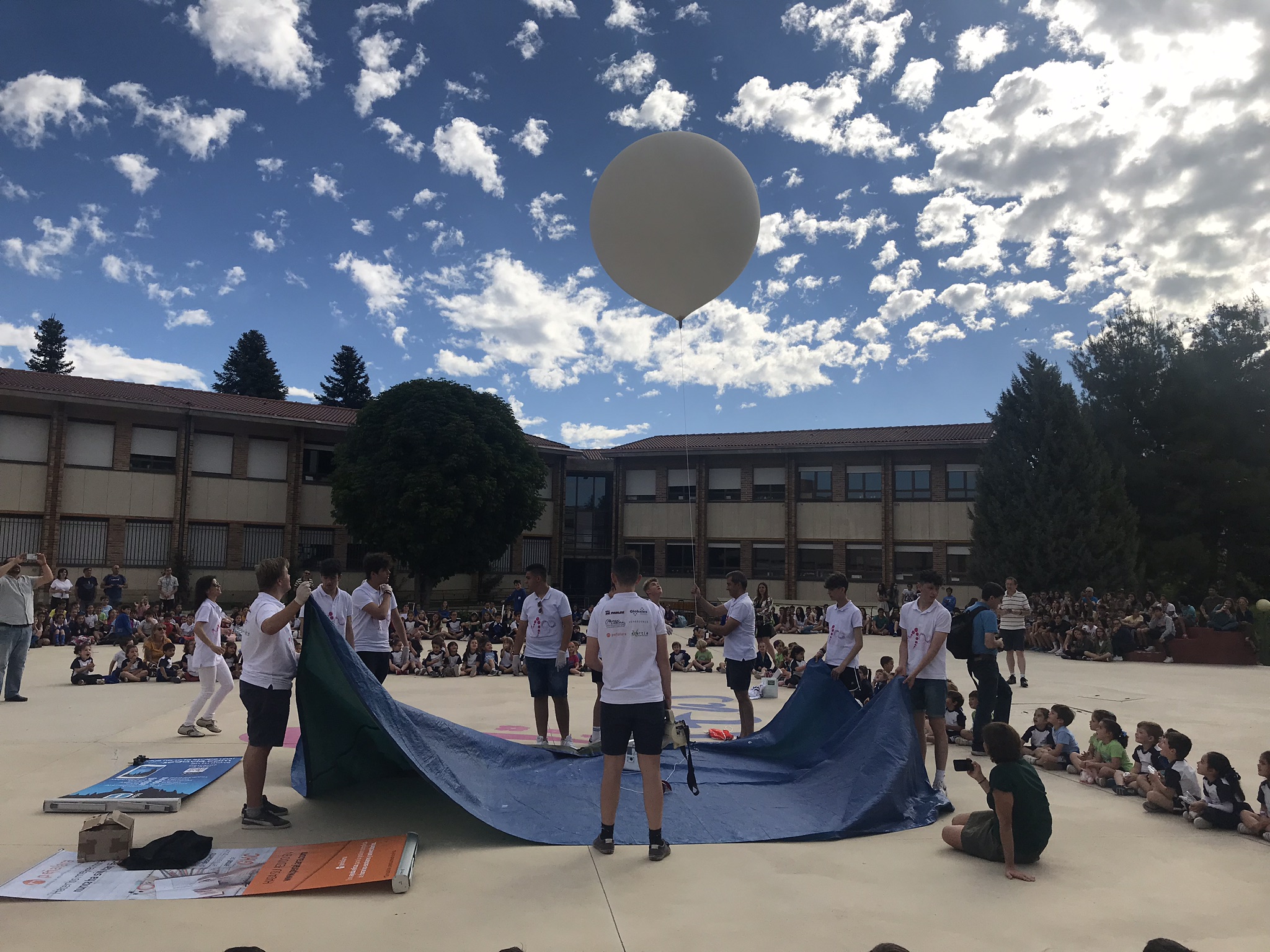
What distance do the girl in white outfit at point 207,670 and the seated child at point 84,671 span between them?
4.79 m

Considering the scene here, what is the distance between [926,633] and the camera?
6.61 metres

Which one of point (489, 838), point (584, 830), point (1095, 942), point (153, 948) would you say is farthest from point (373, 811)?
point (1095, 942)

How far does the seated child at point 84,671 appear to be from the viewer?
12.0 meters

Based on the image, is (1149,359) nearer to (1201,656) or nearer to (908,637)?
(1201,656)

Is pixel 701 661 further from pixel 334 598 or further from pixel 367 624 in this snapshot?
pixel 334 598

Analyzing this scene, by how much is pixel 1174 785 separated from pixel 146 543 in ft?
103

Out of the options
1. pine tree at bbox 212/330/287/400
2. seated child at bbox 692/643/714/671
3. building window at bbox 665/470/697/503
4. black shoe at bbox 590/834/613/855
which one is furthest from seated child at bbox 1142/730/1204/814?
pine tree at bbox 212/330/287/400

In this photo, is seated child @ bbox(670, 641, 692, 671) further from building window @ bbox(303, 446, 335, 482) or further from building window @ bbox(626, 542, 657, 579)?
building window @ bbox(303, 446, 335, 482)

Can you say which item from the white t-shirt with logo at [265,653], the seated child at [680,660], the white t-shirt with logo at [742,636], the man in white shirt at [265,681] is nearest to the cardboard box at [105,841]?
the man in white shirt at [265,681]

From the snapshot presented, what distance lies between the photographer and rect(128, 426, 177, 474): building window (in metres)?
28.7

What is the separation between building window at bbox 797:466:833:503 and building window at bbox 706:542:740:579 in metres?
3.62

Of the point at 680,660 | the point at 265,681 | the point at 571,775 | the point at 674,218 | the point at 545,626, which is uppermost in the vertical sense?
the point at 674,218

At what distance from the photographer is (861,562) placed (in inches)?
1318

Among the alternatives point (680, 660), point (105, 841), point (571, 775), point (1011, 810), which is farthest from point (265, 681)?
point (680, 660)
